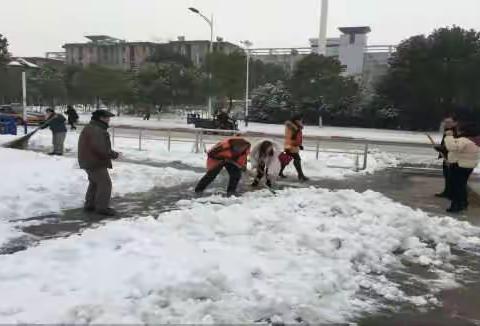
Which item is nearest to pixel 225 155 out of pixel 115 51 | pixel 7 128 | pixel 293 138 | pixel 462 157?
pixel 293 138

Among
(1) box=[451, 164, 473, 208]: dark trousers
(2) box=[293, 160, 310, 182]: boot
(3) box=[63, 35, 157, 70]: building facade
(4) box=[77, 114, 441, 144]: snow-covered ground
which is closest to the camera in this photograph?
(1) box=[451, 164, 473, 208]: dark trousers

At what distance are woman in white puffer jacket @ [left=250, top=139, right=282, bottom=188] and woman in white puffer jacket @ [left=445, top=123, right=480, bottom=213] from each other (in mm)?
3033

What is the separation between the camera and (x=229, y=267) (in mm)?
5141

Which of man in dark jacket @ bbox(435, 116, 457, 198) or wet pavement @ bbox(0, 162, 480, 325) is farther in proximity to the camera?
man in dark jacket @ bbox(435, 116, 457, 198)

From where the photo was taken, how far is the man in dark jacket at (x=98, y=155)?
7.98 metres

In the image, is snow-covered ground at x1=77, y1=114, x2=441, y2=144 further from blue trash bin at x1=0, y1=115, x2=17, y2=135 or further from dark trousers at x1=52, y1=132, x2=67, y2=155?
dark trousers at x1=52, y1=132, x2=67, y2=155

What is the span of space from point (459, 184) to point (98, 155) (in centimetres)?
578

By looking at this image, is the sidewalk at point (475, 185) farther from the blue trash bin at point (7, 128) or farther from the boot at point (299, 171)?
the blue trash bin at point (7, 128)

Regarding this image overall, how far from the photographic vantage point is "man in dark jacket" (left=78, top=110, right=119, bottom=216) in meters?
7.98

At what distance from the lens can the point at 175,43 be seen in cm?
10825

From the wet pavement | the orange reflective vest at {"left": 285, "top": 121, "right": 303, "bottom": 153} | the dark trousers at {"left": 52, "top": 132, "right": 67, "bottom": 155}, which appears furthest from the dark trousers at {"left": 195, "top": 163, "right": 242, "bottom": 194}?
the dark trousers at {"left": 52, "top": 132, "right": 67, "bottom": 155}

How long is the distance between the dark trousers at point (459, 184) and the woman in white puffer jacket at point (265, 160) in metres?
3.13

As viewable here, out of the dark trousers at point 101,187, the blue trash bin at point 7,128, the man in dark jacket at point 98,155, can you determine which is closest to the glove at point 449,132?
the man in dark jacket at point 98,155

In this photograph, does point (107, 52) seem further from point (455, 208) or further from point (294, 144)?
point (455, 208)
